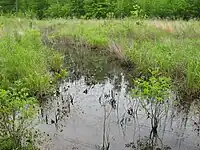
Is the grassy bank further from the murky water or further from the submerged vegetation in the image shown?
the murky water

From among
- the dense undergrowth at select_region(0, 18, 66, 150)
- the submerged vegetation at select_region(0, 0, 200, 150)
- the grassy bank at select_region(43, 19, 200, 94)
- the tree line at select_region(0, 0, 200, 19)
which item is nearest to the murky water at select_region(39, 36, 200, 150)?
the submerged vegetation at select_region(0, 0, 200, 150)

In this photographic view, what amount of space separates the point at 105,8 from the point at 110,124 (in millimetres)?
31971

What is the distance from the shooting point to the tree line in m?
31.3

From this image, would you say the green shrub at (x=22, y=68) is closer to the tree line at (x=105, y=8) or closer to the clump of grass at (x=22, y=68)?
the clump of grass at (x=22, y=68)

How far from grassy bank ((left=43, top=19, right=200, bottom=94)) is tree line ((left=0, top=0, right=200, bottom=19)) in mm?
7462

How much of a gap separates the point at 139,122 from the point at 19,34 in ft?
22.0

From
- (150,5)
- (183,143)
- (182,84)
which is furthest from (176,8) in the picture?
(183,143)

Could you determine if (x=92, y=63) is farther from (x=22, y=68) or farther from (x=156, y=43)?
(x=22, y=68)

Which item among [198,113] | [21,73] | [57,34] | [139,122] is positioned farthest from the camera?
[57,34]

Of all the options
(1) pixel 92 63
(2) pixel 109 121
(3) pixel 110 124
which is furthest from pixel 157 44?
(3) pixel 110 124

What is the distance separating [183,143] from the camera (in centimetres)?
538

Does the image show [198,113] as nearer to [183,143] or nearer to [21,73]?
[183,143]

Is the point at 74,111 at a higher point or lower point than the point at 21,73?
lower

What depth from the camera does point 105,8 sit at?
1448 inches
